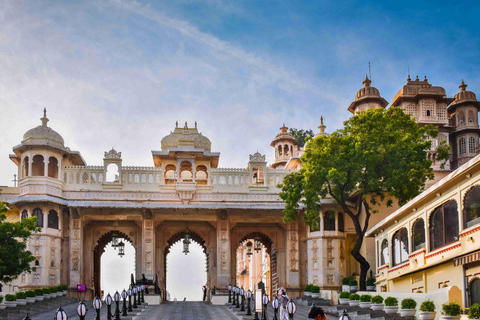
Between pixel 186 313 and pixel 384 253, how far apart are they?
9.01 m

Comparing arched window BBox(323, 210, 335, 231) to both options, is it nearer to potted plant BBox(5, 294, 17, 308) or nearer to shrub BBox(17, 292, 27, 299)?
shrub BBox(17, 292, 27, 299)

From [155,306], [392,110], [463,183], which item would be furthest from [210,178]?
[463,183]

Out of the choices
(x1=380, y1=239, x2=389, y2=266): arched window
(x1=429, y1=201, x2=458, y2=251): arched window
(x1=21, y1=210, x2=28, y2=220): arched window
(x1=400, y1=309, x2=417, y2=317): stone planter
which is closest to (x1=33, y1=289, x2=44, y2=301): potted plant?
(x1=21, y1=210, x2=28, y2=220): arched window

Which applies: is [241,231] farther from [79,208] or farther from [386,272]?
[386,272]

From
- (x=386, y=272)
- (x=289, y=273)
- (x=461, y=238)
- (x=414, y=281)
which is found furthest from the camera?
(x=289, y=273)

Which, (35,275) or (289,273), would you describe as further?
(289,273)

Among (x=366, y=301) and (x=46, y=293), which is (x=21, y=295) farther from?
(x=366, y=301)

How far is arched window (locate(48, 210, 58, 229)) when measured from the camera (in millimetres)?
35562

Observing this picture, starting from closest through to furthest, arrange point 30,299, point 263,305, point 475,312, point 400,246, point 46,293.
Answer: point 475,312, point 263,305, point 400,246, point 30,299, point 46,293

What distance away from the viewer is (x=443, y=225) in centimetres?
2111

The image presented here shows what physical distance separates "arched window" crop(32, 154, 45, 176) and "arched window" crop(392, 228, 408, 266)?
787 inches

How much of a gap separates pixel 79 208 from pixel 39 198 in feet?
7.96

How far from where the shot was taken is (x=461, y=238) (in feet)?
63.6

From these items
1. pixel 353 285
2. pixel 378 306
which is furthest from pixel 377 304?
pixel 353 285
